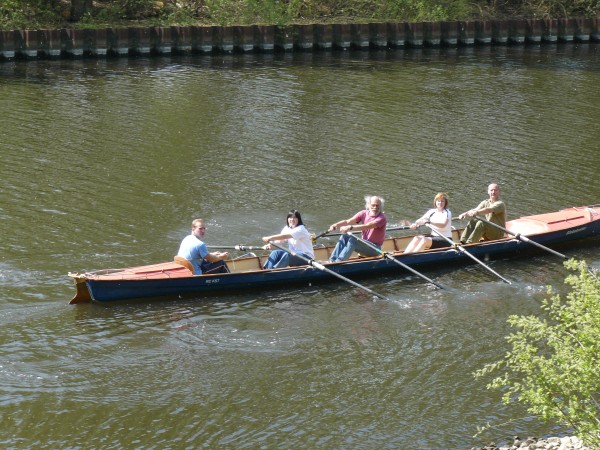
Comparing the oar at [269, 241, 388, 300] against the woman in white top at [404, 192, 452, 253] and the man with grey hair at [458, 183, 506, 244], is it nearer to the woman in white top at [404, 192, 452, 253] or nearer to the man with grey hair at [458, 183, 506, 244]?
the woman in white top at [404, 192, 452, 253]

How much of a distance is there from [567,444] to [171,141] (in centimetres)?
1806

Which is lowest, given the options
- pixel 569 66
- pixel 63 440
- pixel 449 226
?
pixel 63 440

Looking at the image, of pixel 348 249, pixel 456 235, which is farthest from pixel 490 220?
pixel 348 249

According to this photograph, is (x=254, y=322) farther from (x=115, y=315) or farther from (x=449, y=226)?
(x=449, y=226)

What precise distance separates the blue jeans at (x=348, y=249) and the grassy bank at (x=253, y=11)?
24480mm

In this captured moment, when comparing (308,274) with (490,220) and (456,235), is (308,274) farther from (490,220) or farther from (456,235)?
(490,220)

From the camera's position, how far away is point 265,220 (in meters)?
22.7

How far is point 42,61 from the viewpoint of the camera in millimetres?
38781

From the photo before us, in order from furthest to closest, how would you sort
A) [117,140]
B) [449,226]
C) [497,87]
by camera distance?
[497,87], [117,140], [449,226]

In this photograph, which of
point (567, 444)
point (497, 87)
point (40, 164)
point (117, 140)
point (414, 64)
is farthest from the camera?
point (414, 64)

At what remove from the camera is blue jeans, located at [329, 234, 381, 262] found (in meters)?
19.7

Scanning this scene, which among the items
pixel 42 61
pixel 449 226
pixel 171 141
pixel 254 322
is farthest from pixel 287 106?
pixel 254 322

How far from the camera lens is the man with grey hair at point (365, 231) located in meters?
19.7

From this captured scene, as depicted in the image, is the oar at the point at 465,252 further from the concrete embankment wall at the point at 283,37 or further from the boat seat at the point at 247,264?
the concrete embankment wall at the point at 283,37
